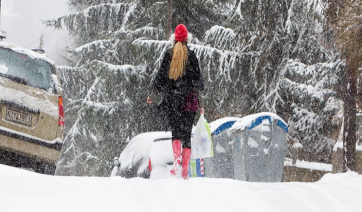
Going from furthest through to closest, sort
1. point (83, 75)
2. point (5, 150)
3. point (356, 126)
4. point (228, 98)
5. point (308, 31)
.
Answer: point (83, 75) → point (228, 98) → point (308, 31) → point (356, 126) → point (5, 150)

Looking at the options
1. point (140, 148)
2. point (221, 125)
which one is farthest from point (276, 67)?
point (140, 148)

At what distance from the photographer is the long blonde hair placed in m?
6.14

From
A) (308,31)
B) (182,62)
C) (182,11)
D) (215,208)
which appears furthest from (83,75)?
(215,208)

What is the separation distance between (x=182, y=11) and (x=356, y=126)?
880 centimetres

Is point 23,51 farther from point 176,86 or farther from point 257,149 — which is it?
point 257,149

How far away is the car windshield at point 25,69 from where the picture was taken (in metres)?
6.89

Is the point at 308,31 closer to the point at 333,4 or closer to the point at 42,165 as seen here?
the point at 333,4

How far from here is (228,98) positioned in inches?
650

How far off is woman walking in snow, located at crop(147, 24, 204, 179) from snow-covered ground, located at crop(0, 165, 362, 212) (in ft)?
3.55

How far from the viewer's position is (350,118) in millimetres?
12008

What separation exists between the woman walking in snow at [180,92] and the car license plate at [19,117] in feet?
6.17

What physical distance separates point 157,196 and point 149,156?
4170mm

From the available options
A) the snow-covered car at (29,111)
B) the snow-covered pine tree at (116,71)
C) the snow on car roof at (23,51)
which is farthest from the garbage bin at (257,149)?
the snow-covered pine tree at (116,71)

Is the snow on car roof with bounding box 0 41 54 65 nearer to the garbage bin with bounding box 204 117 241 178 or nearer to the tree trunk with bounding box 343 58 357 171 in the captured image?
the garbage bin with bounding box 204 117 241 178
